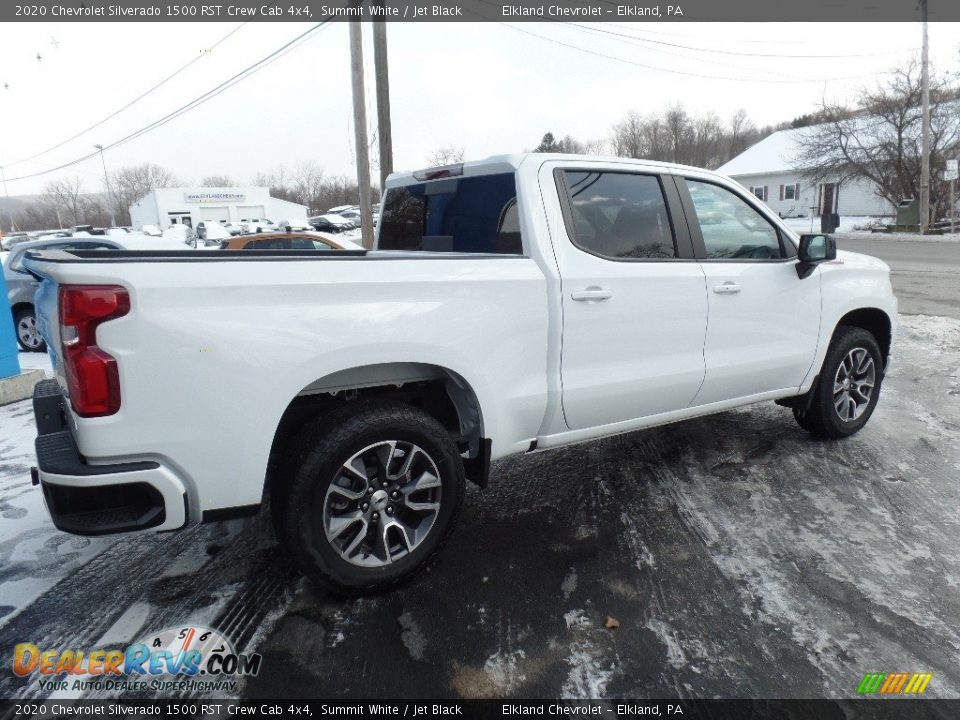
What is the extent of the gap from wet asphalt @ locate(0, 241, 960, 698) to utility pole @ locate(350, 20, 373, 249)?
342 inches

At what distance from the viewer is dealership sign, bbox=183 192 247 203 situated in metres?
75.9

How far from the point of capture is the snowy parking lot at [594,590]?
97.5 inches

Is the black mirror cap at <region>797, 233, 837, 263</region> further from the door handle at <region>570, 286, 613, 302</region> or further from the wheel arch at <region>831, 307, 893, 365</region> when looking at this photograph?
the door handle at <region>570, 286, 613, 302</region>

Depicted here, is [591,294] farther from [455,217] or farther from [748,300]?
[748,300]

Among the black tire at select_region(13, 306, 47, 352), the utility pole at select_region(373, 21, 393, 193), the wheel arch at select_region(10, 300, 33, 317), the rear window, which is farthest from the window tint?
the wheel arch at select_region(10, 300, 33, 317)

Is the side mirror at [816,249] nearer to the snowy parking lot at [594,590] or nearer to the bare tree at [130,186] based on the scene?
the snowy parking lot at [594,590]

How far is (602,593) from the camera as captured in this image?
9.80ft

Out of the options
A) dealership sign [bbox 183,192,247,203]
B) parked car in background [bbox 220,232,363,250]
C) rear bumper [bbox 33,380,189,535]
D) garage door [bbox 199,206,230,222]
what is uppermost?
dealership sign [bbox 183,192,247,203]

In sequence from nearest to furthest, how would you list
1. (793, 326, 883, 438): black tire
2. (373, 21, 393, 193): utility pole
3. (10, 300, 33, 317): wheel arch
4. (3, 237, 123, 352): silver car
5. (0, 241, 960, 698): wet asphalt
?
(0, 241, 960, 698): wet asphalt → (793, 326, 883, 438): black tire → (3, 237, 123, 352): silver car → (10, 300, 33, 317): wheel arch → (373, 21, 393, 193): utility pole

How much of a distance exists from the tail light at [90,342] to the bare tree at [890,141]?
119 ft

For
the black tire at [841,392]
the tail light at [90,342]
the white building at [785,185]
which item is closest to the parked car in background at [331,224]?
the white building at [785,185]

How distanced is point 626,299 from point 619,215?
20.5 inches

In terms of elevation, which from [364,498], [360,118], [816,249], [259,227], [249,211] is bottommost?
[364,498]

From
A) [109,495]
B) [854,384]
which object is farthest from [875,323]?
[109,495]
